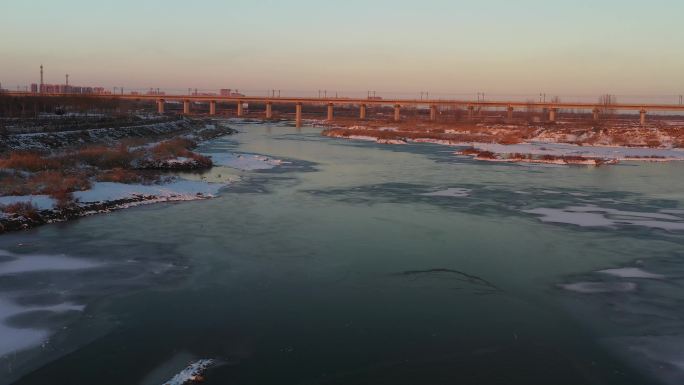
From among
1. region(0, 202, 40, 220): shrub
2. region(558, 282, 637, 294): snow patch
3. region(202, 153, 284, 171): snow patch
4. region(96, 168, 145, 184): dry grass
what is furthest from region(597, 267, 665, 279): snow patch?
region(202, 153, 284, 171): snow patch

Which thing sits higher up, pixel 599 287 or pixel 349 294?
pixel 599 287

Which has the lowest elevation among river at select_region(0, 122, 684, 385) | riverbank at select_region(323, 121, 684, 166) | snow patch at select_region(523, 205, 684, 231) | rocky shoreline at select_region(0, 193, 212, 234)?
river at select_region(0, 122, 684, 385)

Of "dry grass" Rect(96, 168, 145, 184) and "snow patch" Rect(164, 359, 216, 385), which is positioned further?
"dry grass" Rect(96, 168, 145, 184)

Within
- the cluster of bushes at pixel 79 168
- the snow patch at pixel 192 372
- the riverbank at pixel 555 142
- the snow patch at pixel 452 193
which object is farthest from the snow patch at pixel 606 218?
the riverbank at pixel 555 142

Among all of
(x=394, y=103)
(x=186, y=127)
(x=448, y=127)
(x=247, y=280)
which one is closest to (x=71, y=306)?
(x=247, y=280)

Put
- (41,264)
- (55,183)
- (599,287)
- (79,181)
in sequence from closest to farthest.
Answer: (599,287), (41,264), (55,183), (79,181)

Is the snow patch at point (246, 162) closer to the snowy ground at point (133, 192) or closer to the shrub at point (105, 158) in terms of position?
the shrub at point (105, 158)

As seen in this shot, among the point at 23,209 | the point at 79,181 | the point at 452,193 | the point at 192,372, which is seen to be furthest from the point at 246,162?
the point at 192,372

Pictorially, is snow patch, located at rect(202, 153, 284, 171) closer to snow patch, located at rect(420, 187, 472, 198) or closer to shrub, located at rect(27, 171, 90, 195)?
shrub, located at rect(27, 171, 90, 195)

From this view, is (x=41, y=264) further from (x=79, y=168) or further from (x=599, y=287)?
(x=79, y=168)

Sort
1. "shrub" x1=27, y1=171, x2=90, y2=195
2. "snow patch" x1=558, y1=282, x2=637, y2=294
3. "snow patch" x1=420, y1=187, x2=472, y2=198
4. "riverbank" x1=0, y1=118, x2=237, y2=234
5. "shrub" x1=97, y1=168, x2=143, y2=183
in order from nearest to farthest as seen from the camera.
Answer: "snow patch" x1=558, y1=282, x2=637, y2=294, "riverbank" x1=0, y1=118, x2=237, y2=234, "shrub" x1=27, y1=171, x2=90, y2=195, "shrub" x1=97, y1=168, x2=143, y2=183, "snow patch" x1=420, y1=187, x2=472, y2=198
